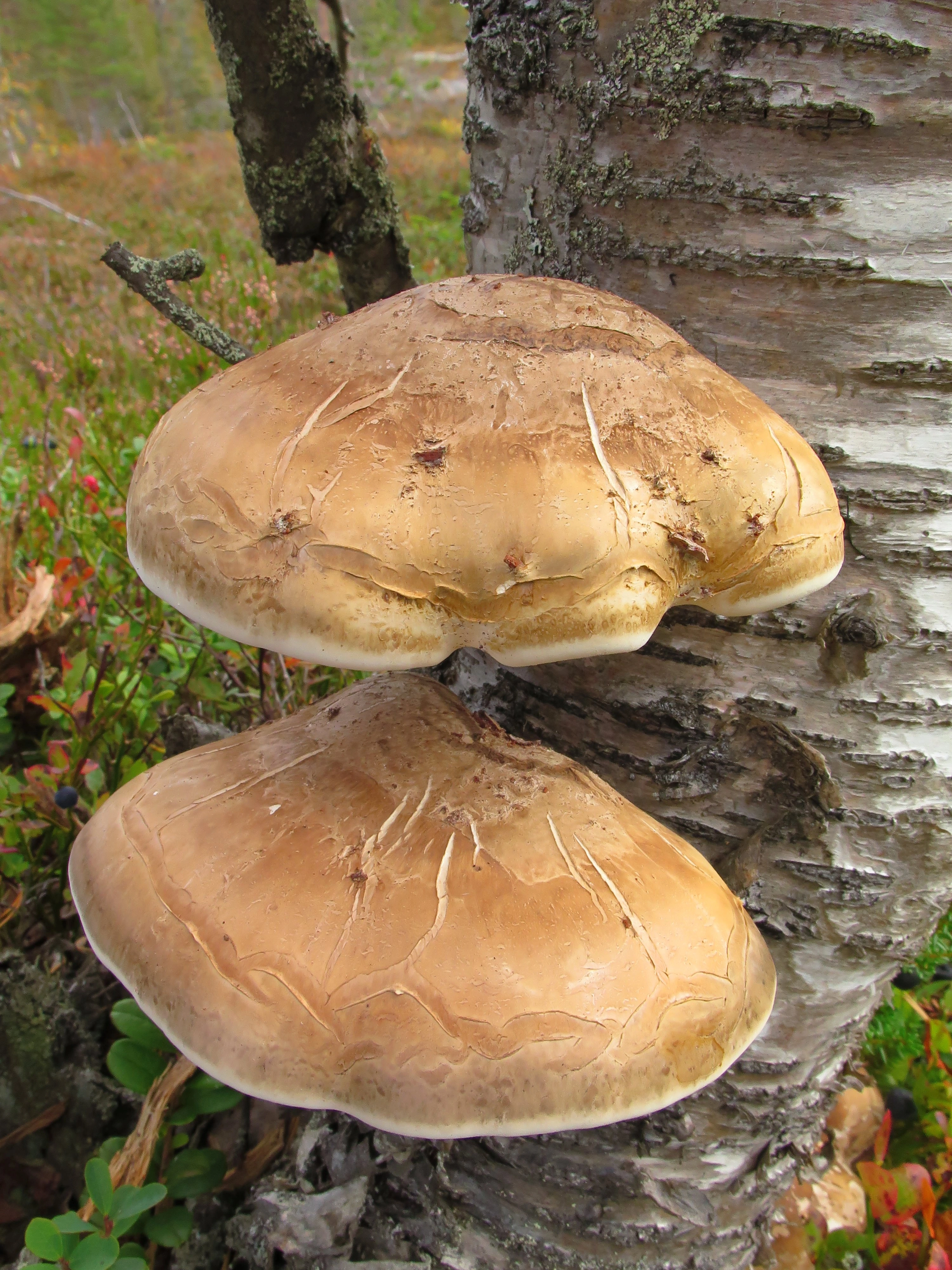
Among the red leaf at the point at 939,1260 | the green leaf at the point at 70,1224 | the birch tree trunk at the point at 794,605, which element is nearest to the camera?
the birch tree trunk at the point at 794,605

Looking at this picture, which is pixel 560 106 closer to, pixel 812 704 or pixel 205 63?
pixel 812 704

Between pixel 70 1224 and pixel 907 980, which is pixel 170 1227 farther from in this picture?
pixel 907 980

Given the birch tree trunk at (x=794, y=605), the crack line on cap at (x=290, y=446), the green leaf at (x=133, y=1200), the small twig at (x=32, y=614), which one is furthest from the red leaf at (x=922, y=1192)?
the small twig at (x=32, y=614)

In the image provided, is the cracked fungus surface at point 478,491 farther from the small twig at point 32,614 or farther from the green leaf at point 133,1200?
the small twig at point 32,614

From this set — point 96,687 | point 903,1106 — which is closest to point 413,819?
point 96,687

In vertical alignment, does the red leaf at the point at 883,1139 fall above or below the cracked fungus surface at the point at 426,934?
below
